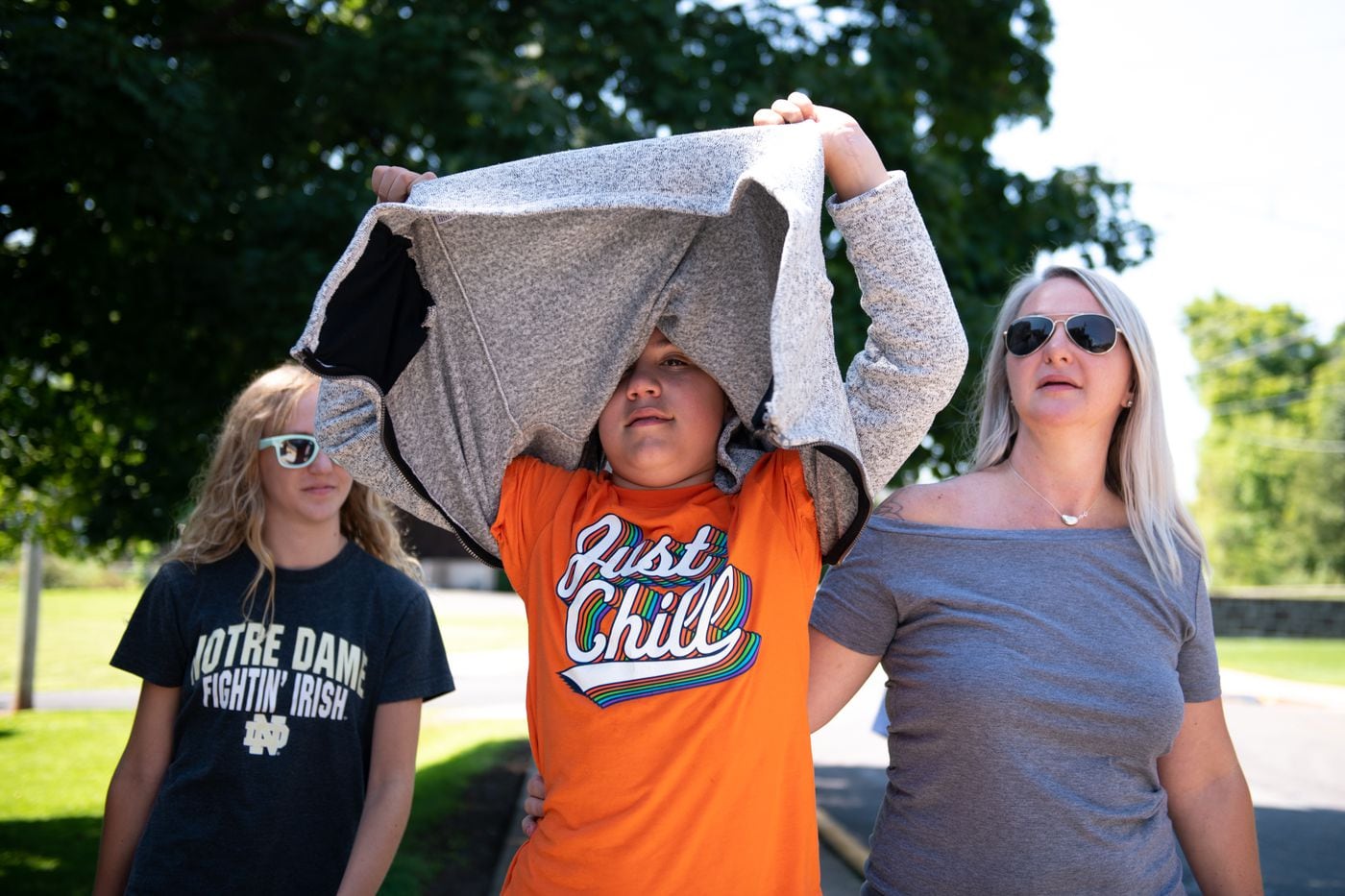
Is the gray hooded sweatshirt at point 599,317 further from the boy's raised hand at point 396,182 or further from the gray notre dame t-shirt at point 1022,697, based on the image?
the gray notre dame t-shirt at point 1022,697

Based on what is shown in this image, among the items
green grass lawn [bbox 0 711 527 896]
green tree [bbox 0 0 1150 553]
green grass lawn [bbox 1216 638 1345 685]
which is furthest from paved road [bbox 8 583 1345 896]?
green tree [bbox 0 0 1150 553]

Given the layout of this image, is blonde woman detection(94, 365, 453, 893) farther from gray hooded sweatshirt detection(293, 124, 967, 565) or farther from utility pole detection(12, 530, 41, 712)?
utility pole detection(12, 530, 41, 712)

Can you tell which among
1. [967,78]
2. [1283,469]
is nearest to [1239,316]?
[1283,469]

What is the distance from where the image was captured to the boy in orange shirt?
186 cm

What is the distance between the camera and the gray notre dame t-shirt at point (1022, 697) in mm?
2143

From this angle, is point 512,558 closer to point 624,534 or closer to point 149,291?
point 624,534

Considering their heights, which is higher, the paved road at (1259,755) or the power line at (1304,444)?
the power line at (1304,444)

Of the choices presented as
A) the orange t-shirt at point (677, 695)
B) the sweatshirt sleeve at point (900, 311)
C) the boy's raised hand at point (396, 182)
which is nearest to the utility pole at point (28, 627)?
the boy's raised hand at point (396, 182)

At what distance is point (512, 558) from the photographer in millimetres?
2279

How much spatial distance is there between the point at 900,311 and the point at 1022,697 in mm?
817

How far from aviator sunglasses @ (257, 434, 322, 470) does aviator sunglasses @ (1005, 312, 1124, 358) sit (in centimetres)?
181

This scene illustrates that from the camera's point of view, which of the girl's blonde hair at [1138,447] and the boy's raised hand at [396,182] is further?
the girl's blonde hair at [1138,447]

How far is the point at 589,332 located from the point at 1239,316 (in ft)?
222

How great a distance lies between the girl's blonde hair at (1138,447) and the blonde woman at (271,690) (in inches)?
62.2
